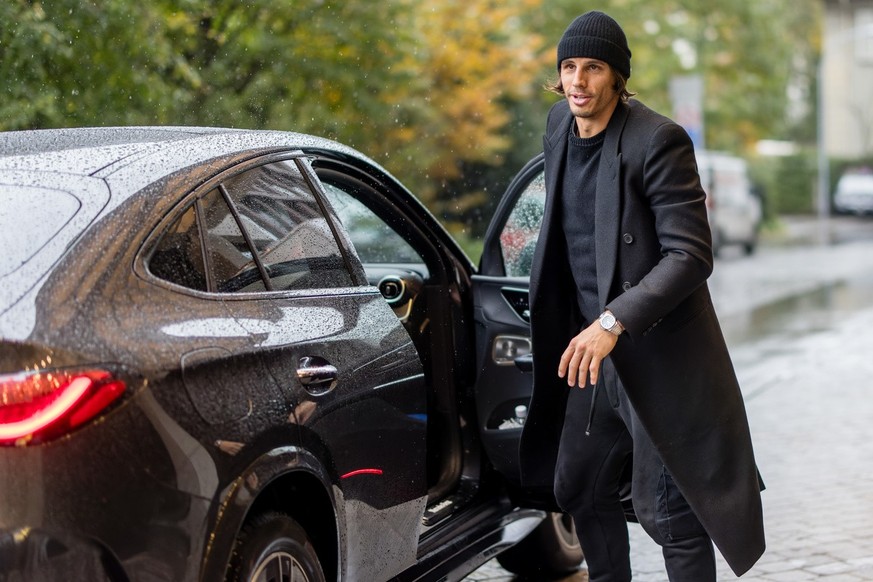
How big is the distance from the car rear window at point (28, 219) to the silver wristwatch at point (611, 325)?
1431 millimetres

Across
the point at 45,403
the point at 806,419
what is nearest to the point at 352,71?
the point at 806,419

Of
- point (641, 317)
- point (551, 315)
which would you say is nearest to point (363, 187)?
point (551, 315)

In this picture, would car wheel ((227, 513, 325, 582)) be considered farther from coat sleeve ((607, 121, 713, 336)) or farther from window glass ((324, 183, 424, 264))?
window glass ((324, 183, 424, 264))

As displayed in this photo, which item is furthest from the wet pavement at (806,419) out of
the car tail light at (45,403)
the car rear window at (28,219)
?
the car tail light at (45,403)

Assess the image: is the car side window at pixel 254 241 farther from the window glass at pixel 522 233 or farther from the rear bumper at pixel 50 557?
the window glass at pixel 522 233

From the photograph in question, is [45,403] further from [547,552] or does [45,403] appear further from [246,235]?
[547,552]

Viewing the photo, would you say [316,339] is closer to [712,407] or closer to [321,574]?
[321,574]

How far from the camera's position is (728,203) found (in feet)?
88.5

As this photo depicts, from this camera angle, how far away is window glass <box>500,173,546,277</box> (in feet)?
15.9

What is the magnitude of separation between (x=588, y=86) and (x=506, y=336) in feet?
4.09

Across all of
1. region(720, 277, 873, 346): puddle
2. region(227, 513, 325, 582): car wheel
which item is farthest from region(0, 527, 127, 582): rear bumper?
region(720, 277, 873, 346): puddle

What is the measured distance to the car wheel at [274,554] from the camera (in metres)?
3.03

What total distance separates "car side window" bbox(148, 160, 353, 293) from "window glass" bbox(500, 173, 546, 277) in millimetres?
1170

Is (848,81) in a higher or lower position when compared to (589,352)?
higher
